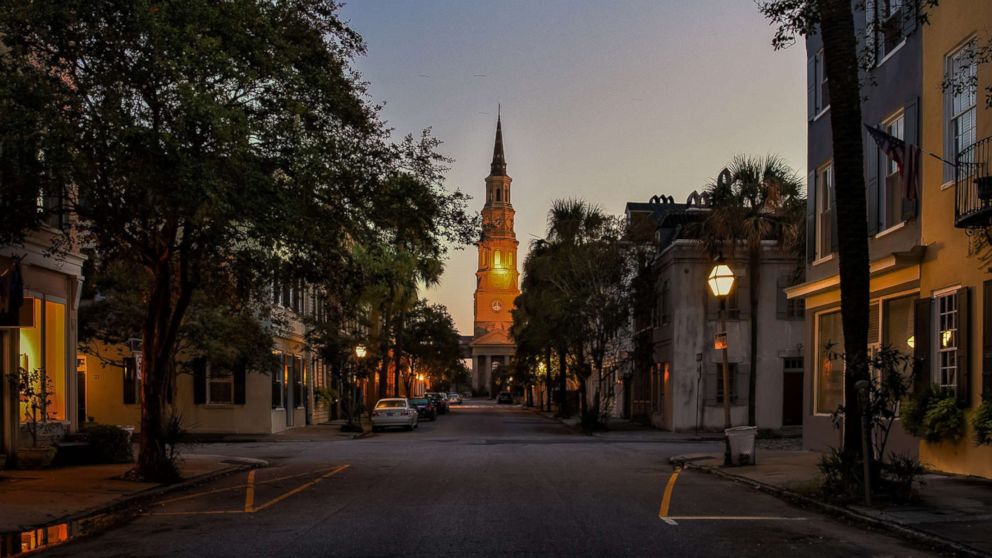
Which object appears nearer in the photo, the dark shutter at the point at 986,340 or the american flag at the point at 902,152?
the dark shutter at the point at 986,340

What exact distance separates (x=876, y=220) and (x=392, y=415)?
27.1 m

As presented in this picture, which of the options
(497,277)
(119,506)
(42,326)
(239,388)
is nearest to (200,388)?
(239,388)

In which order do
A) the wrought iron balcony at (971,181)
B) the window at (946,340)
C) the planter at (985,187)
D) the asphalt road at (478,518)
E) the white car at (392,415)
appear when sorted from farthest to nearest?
the white car at (392,415), the window at (946,340), the wrought iron balcony at (971,181), the planter at (985,187), the asphalt road at (478,518)

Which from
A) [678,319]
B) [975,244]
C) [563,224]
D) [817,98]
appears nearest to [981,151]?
[975,244]

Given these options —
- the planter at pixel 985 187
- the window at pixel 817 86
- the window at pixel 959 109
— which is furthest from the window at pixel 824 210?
the planter at pixel 985 187

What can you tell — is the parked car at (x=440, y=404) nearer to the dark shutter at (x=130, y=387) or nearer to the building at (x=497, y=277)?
the dark shutter at (x=130, y=387)

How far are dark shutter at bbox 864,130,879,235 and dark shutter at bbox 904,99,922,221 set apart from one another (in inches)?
56.7

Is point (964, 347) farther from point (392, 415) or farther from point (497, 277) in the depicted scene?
point (497, 277)

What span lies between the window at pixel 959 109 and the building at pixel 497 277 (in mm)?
143665

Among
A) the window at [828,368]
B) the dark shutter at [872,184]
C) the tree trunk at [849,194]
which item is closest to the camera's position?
the tree trunk at [849,194]

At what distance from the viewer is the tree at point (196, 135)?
14.1m

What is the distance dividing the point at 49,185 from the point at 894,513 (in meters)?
12.5

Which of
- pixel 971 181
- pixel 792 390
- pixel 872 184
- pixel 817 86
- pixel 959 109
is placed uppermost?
pixel 817 86

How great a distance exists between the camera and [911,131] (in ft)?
60.7
